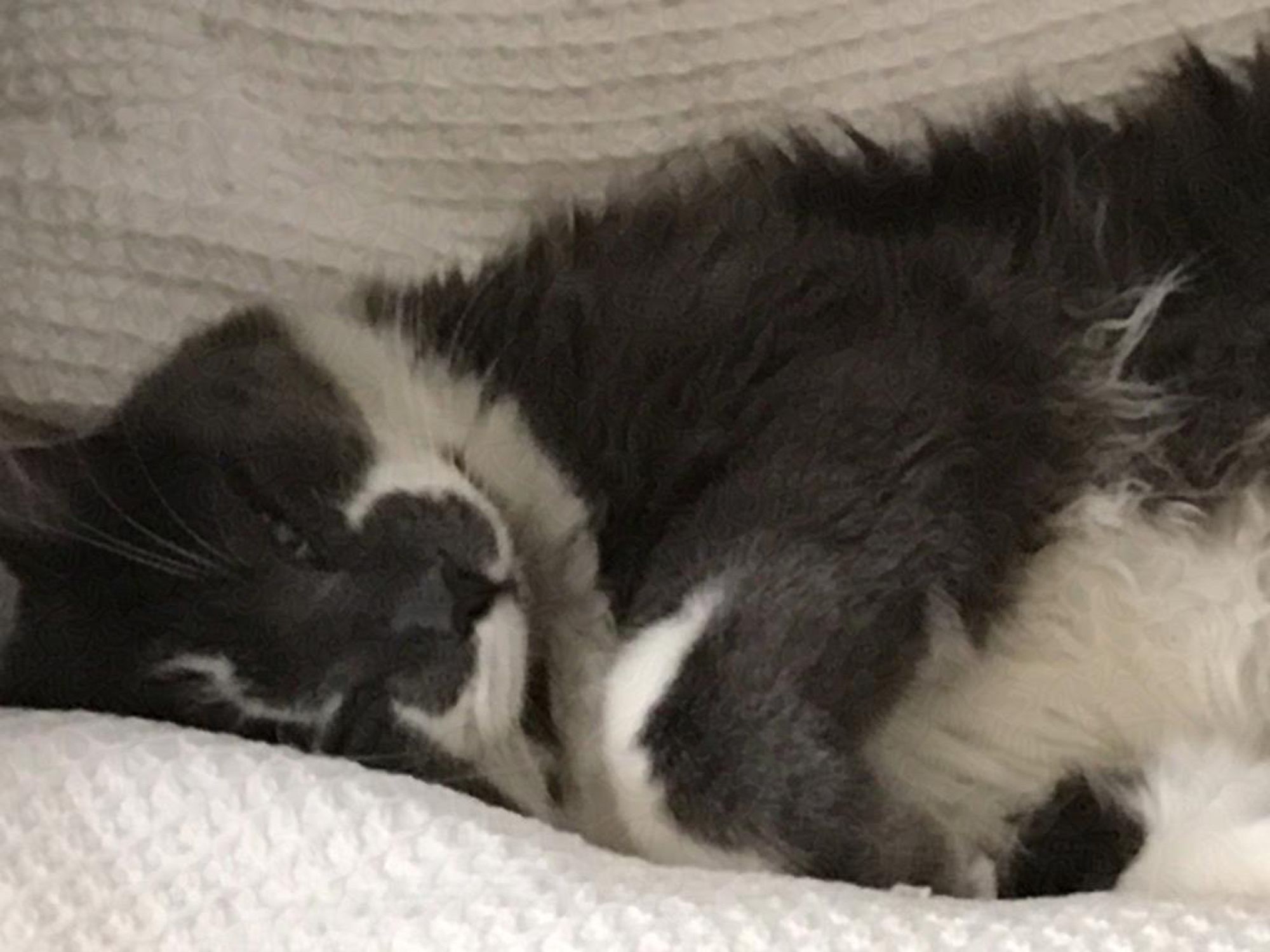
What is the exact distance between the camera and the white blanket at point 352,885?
3.08ft

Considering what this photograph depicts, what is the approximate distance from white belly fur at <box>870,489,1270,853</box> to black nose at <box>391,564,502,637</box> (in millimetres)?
314

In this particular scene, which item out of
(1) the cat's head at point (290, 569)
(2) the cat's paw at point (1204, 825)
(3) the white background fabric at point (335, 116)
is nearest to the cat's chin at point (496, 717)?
(1) the cat's head at point (290, 569)

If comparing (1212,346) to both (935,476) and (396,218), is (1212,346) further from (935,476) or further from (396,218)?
(396,218)

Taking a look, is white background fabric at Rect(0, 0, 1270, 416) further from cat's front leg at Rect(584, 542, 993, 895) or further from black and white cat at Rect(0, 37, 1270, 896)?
cat's front leg at Rect(584, 542, 993, 895)

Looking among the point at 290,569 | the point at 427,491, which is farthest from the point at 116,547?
the point at 427,491

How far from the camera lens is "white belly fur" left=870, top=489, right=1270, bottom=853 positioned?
1205mm

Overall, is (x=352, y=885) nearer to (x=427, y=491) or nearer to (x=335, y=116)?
(x=427, y=491)

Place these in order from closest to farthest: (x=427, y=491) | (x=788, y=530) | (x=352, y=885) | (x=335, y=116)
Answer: (x=352, y=885)
(x=788, y=530)
(x=427, y=491)
(x=335, y=116)

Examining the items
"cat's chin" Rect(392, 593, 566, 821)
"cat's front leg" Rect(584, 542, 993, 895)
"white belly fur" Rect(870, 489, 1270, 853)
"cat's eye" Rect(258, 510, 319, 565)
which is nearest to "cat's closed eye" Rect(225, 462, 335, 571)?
"cat's eye" Rect(258, 510, 319, 565)

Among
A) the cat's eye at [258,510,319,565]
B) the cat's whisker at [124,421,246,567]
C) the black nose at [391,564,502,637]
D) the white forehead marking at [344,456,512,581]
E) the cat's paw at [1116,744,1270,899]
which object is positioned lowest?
the cat's whisker at [124,421,246,567]

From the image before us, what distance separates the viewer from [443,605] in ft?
3.91

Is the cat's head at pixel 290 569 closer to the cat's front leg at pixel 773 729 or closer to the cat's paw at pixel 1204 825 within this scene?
the cat's front leg at pixel 773 729

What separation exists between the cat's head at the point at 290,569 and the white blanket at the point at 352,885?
83 millimetres

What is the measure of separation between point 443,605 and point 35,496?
364 mm
